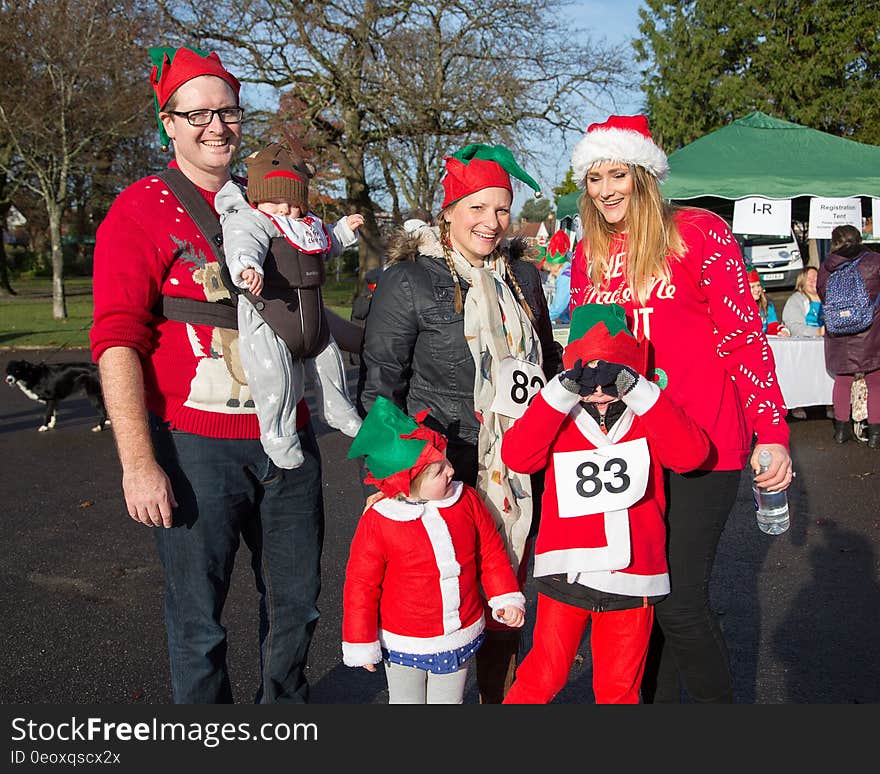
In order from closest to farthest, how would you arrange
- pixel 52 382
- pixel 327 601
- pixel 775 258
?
1. pixel 327 601
2. pixel 52 382
3. pixel 775 258

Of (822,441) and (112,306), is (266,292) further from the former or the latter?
(822,441)

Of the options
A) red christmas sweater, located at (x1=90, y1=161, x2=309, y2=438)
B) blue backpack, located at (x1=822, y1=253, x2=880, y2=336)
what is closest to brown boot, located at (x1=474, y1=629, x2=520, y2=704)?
red christmas sweater, located at (x1=90, y1=161, x2=309, y2=438)

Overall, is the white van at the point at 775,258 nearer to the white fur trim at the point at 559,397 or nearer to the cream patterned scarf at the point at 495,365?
the cream patterned scarf at the point at 495,365

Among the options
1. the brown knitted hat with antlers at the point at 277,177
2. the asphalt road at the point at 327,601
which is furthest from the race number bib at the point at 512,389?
the asphalt road at the point at 327,601

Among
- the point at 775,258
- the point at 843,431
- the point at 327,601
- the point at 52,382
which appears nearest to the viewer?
the point at 327,601

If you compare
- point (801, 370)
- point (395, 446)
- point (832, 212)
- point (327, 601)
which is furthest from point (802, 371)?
point (395, 446)

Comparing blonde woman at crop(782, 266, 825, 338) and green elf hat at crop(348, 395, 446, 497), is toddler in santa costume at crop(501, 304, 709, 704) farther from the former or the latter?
blonde woman at crop(782, 266, 825, 338)

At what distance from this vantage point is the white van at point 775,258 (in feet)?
70.2

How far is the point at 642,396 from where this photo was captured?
87.8 inches

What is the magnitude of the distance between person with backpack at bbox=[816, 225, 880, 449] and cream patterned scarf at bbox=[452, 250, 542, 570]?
19.1ft

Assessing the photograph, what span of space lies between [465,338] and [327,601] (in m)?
2.18

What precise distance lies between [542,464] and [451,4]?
1604cm

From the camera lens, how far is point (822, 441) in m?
7.77

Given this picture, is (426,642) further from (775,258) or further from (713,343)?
(775,258)
